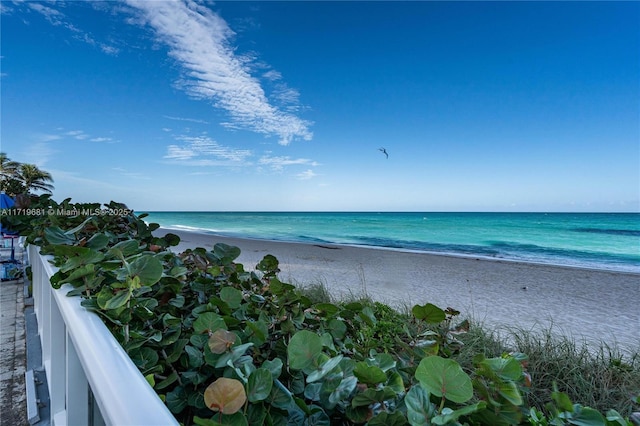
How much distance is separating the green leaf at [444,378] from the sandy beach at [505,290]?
11.1ft

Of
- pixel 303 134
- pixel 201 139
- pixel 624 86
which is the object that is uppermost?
pixel 624 86

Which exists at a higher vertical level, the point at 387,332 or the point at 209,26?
the point at 209,26

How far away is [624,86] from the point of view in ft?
61.3

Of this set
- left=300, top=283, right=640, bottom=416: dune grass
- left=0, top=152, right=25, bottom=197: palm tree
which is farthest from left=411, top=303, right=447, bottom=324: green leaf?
left=0, top=152, right=25, bottom=197: palm tree

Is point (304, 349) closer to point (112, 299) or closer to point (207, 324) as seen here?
point (207, 324)

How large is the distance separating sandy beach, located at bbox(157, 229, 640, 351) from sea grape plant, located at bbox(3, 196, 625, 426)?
3167 mm

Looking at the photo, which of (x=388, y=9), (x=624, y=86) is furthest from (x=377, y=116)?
(x=624, y=86)

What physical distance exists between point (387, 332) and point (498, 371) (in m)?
2.33

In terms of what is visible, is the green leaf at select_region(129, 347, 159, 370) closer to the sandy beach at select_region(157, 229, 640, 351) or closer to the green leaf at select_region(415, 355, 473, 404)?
the green leaf at select_region(415, 355, 473, 404)

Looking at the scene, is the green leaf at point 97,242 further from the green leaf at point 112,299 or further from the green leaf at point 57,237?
the green leaf at point 112,299

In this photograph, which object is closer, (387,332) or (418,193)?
(387,332)

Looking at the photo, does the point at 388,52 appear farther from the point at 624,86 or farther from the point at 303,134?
the point at 624,86

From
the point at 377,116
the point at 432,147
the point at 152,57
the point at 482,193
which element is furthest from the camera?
the point at 482,193

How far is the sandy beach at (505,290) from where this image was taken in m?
4.37
